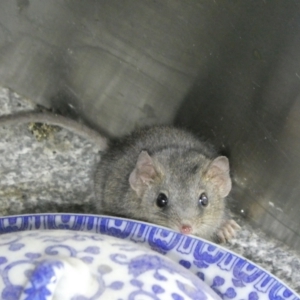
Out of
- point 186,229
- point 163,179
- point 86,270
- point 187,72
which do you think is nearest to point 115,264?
point 86,270

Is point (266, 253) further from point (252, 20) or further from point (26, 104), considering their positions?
point (26, 104)

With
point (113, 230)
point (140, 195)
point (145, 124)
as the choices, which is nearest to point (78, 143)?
point (145, 124)

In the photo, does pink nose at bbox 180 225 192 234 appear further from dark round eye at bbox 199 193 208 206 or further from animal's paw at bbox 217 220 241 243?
animal's paw at bbox 217 220 241 243

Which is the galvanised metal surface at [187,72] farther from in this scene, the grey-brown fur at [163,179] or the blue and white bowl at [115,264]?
the blue and white bowl at [115,264]

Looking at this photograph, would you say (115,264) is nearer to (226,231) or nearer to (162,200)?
(162,200)

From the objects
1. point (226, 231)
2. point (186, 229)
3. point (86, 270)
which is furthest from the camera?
point (226, 231)

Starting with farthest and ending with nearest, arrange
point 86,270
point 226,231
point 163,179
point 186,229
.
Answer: point 226,231, point 163,179, point 186,229, point 86,270
